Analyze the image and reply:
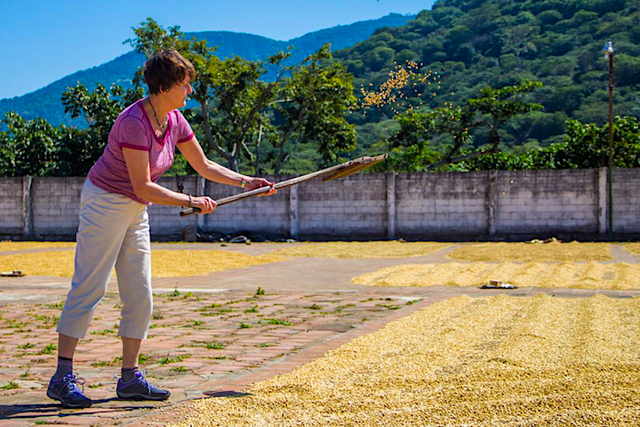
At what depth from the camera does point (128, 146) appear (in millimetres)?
3545

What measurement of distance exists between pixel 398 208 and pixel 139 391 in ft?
62.2

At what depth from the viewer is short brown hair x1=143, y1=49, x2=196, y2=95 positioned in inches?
142

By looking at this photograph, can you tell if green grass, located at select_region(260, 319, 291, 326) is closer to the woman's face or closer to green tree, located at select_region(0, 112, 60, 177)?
the woman's face

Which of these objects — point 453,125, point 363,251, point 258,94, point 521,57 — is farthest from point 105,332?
point 521,57

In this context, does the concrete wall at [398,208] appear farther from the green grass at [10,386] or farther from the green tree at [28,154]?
the green grass at [10,386]

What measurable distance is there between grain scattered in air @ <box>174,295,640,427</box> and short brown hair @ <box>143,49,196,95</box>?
5.32 ft

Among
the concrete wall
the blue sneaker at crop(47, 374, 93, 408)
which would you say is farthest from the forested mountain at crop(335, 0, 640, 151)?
the blue sneaker at crop(47, 374, 93, 408)

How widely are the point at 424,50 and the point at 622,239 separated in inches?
1531

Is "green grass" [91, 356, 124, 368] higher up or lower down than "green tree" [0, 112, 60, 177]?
lower down

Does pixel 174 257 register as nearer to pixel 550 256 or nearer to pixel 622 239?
pixel 550 256

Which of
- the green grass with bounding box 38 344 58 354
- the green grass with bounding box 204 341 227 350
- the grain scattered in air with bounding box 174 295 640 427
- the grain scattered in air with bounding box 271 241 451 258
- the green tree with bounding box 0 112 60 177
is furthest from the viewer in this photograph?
the green tree with bounding box 0 112 60 177

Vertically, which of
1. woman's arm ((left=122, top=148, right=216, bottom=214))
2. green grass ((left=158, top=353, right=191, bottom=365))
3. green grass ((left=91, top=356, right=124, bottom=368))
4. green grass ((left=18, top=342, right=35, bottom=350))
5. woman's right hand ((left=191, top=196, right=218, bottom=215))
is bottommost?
green grass ((left=91, top=356, right=124, bottom=368))

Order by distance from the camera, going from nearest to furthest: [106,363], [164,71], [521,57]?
[164,71] → [106,363] → [521,57]

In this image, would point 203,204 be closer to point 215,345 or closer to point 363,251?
point 215,345
